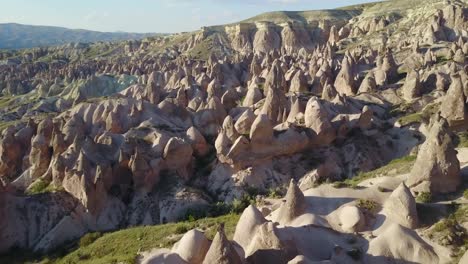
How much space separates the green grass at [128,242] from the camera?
2045 centimetres

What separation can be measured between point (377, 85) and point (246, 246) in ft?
123

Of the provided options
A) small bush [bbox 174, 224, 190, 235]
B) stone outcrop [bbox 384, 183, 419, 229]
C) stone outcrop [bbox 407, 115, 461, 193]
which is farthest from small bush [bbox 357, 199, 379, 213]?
small bush [bbox 174, 224, 190, 235]

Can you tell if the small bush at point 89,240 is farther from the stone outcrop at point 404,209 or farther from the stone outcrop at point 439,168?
the stone outcrop at point 439,168

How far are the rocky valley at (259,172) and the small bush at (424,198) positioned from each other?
0.04m

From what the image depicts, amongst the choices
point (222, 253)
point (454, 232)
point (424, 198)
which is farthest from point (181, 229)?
point (454, 232)

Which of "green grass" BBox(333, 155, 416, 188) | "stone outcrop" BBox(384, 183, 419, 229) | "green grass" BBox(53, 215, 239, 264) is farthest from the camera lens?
"green grass" BBox(333, 155, 416, 188)

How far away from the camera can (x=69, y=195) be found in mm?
32000

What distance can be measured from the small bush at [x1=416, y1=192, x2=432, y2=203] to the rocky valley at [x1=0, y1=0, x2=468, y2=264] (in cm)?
4

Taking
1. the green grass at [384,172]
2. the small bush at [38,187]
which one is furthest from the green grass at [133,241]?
the small bush at [38,187]

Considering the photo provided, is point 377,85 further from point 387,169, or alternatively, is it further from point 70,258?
point 70,258

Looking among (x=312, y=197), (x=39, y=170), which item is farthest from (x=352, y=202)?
(x=39, y=170)

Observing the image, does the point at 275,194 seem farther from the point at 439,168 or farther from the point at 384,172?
the point at 439,168

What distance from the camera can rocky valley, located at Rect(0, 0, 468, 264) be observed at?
691 inches

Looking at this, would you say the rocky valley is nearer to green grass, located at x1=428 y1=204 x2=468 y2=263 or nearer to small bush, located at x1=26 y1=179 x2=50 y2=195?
green grass, located at x1=428 y1=204 x2=468 y2=263
